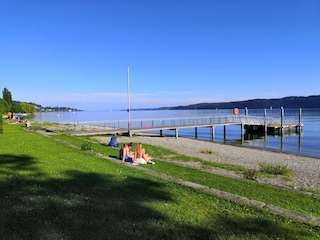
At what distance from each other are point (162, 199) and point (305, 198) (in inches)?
159

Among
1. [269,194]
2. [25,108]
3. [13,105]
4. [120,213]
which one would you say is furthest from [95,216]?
[25,108]

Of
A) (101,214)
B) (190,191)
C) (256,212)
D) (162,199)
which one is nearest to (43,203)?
(101,214)

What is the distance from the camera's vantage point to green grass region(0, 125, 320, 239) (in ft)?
13.2

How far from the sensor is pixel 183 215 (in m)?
Answer: 4.78

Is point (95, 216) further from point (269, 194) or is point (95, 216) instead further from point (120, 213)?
point (269, 194)

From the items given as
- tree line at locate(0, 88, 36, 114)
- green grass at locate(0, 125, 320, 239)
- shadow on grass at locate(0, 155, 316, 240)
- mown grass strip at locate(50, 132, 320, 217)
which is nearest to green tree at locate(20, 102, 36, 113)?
tree line at locate(0, 88, 36, 114)

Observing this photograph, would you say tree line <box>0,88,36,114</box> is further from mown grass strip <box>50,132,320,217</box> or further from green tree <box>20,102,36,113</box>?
mown grass strip <box>50,132,320,217</box>

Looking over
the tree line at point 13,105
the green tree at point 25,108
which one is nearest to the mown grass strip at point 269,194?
the tree line at point 13,105

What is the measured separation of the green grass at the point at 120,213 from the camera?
4.02 metres

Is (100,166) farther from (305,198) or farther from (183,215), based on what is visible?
(305,198)

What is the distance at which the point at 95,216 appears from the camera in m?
4.53

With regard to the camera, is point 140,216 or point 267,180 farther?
point 267,180

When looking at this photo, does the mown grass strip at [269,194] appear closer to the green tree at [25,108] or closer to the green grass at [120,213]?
the green grass at [120,213]

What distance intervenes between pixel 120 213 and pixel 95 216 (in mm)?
403
